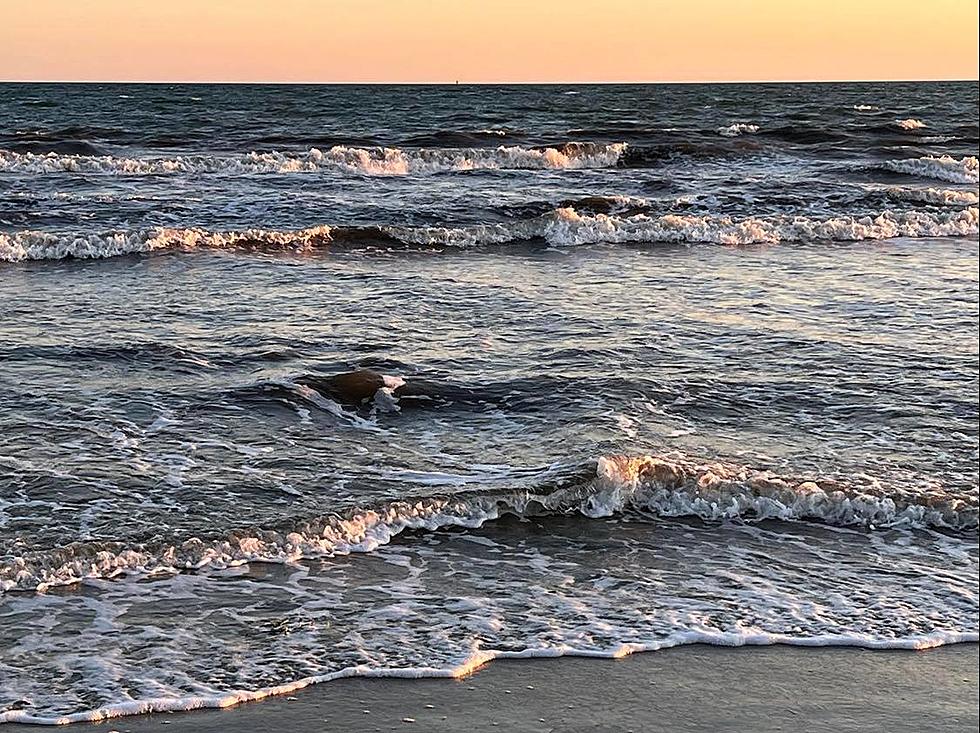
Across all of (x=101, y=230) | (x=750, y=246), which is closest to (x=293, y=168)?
(x=101, y=230)

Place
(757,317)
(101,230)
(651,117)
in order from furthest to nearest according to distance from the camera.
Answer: (651,117), (101,230), (757,317)

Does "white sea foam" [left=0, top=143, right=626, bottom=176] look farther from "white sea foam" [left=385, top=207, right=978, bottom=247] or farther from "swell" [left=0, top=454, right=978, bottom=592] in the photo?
"swell" [left=0, top=454, right=978, bottom=592]

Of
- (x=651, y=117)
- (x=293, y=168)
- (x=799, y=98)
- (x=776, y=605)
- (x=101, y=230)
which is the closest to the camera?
(x=776, y=605)

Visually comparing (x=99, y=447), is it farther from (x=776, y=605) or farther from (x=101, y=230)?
(x=101, y=230)

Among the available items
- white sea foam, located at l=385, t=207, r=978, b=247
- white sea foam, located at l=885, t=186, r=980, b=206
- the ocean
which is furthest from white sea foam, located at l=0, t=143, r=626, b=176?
white sea foam, located at l=385, t=207, r=978, b=247

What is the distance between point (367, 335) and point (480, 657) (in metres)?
5.26

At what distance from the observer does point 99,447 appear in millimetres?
6695

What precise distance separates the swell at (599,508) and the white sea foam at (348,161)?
1742 centimetres

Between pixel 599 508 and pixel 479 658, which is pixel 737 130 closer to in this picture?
pixel 599 508

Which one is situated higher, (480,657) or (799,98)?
(799,98)

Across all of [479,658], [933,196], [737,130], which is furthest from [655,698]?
[737,130]

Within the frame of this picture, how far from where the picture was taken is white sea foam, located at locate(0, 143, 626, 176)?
74.3ft

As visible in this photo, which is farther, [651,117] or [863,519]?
[651,117]

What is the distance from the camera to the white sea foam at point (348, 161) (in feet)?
74.3
